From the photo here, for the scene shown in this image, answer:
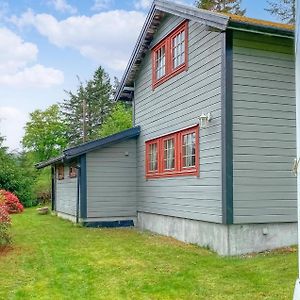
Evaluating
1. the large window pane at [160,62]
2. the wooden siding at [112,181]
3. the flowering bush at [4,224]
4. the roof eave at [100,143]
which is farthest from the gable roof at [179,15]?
the flowering bush at [4,224]

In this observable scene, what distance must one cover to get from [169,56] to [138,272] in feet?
21.5

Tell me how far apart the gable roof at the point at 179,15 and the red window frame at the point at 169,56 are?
1.54 feet

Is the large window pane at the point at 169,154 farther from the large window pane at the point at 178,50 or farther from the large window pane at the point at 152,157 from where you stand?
the large window pane at the point at 178,50

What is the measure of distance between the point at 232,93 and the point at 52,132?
118ft

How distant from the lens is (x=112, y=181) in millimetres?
14336

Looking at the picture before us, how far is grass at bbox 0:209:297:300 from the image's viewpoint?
6.03 m

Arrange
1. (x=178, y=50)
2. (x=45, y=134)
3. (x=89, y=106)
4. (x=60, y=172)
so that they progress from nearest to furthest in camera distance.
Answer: (x=178, y=50), (x=60, y=172), (x=45, y=134), (x=89, y=106)

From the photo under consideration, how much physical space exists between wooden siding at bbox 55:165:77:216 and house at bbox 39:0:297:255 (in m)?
4.01

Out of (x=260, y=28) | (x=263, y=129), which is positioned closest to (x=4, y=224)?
(x=263, y=129)

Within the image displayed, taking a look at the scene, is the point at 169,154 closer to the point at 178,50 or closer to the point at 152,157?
the point at 152,157

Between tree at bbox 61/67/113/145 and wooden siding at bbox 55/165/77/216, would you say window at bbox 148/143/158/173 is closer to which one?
wooden siding at bbox 55/165/77/216

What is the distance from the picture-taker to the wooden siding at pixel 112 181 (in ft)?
46.5

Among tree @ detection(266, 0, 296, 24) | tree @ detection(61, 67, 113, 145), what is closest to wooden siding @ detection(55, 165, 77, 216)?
tree @ detection(266, 0, 296, 24)

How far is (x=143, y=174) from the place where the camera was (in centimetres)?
1382
